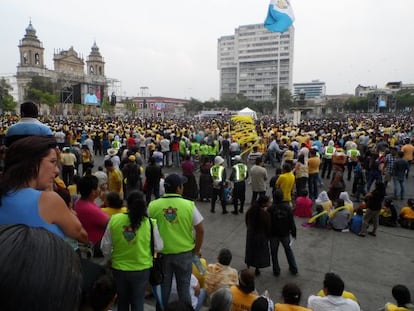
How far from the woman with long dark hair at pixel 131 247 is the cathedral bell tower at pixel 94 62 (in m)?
114

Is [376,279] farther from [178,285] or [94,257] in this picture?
[94,257]

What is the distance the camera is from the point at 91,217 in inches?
135

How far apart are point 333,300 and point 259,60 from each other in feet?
446

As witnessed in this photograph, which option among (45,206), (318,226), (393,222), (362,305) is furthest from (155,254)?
(393,222)

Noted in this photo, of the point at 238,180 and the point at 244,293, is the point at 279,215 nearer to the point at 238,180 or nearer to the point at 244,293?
the point at 244,293

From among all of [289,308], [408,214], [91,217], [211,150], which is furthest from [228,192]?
[91,217]

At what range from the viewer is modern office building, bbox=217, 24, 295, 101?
128 metres

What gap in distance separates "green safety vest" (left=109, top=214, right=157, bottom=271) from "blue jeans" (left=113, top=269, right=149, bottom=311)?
64mm

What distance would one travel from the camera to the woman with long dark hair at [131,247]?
10.2 feet

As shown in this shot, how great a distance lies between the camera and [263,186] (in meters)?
8.43

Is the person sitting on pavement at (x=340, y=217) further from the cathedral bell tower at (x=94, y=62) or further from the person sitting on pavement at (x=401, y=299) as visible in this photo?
the cathedral bell tower at (x=94, y=62)

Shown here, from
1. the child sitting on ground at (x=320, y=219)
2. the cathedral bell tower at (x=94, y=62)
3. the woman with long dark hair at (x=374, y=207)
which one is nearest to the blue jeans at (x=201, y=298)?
the child sitting on ground at (x=320, y=219)

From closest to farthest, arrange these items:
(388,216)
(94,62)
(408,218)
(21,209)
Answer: (21,209)
(408,218)
(388,216)
(94,62)

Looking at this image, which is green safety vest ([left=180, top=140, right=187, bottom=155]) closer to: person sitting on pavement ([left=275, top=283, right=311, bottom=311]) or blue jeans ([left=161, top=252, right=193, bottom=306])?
blue jeans ([left=161, top=252, right=193, bottom=306])
